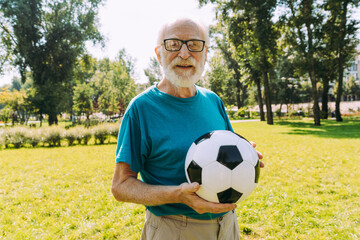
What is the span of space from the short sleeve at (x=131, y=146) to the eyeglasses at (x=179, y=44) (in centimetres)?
61

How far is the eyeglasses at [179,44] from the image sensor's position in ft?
5.61

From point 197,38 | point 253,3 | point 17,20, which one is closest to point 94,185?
point 197,38

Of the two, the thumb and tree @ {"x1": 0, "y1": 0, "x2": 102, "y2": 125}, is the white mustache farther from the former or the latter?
tree @ {"x1": 0, "y1": 0, "x2": 102, "y2": 125}

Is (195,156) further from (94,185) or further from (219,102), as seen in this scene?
(94,185)

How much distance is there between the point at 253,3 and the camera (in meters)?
20.1

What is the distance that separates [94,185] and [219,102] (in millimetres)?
5587

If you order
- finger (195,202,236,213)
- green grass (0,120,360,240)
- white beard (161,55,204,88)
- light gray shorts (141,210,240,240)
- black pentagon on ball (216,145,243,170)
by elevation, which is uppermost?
white beard (161,55,204,88)

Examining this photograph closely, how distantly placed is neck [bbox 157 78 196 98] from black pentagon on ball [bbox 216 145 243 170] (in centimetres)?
54

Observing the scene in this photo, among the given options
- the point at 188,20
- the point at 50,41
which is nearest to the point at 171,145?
the point at 188,20

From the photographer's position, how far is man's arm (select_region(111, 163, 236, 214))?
4.37 feet

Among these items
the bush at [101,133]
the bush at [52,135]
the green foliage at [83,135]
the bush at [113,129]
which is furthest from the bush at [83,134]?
the bush at [113,129]

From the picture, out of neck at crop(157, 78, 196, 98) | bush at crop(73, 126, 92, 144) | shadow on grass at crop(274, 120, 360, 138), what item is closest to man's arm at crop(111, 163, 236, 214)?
neck at crop(157, 78, 196, 98)

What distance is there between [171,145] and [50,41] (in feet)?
101

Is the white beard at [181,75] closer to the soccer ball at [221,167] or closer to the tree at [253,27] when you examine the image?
the soccer ball at [221,167]
